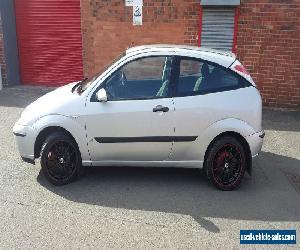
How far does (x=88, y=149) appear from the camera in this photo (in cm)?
455

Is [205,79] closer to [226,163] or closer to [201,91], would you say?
[201,91]

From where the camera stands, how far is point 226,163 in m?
4.54

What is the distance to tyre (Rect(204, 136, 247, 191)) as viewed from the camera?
4.49m

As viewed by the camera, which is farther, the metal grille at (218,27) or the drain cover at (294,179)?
the metal grille at (218,27)

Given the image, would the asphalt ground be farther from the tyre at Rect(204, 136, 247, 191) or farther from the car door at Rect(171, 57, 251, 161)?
the car door at Rect(171, 57, 251, 161)

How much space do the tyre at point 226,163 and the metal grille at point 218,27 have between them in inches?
167

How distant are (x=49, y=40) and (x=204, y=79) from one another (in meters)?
6.73

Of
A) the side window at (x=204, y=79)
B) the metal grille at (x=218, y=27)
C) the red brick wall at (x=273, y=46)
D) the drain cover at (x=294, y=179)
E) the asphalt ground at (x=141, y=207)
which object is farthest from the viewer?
the metal grille at (x=218, y=27)

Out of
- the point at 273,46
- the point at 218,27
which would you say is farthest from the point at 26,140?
the point at 273,46

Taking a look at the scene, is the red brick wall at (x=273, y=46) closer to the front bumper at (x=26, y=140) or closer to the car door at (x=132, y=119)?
the car door at (x=132, y=119)

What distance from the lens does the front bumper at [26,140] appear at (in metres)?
4.54

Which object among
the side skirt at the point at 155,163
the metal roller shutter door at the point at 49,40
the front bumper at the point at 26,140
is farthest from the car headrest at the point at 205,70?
the metal roller shutter door at the point at 49,40

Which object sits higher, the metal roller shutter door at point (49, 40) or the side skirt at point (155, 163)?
the metal roller shutter door at point (49, 40)

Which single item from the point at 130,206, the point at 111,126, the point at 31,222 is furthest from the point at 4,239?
the point at 111,126
